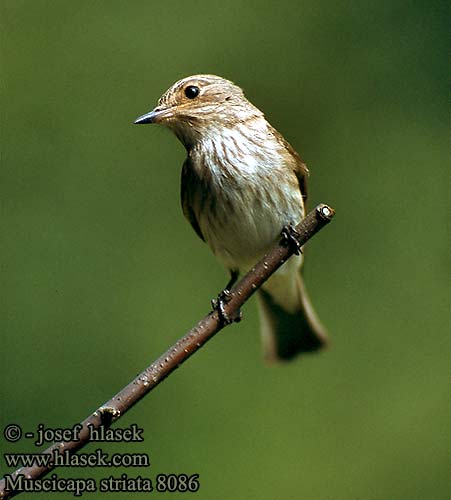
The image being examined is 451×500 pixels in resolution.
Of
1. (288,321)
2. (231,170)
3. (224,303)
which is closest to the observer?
(224,303)

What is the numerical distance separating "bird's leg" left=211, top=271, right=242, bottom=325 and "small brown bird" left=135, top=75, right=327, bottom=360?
0.52 feet

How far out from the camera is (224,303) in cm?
258

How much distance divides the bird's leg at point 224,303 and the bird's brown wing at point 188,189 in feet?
0.99

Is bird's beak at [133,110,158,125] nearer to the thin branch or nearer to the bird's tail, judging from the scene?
the thin branch

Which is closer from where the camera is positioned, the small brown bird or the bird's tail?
the small brown bird

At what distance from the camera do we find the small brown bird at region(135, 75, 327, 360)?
3.17 m

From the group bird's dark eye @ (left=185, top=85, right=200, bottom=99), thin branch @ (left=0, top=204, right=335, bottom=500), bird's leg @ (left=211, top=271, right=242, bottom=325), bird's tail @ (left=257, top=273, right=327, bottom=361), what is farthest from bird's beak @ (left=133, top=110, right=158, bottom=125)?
bird's tail @ (left=257, top=273, right=327, bottom=361)

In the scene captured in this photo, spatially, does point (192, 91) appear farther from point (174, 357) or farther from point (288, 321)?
point (174, 357)

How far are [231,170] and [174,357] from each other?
126cm

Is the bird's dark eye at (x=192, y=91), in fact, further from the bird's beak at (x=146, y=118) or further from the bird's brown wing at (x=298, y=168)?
the bird's brown wing at (x=298, y=168)

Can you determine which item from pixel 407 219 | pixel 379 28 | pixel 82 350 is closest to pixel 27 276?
pixel 82 350

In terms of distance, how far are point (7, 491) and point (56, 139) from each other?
8.75 ft

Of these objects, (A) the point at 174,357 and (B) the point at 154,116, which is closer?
(A) the point at 174,357

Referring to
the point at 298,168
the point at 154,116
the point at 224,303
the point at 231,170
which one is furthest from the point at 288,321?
the point at 224,303
